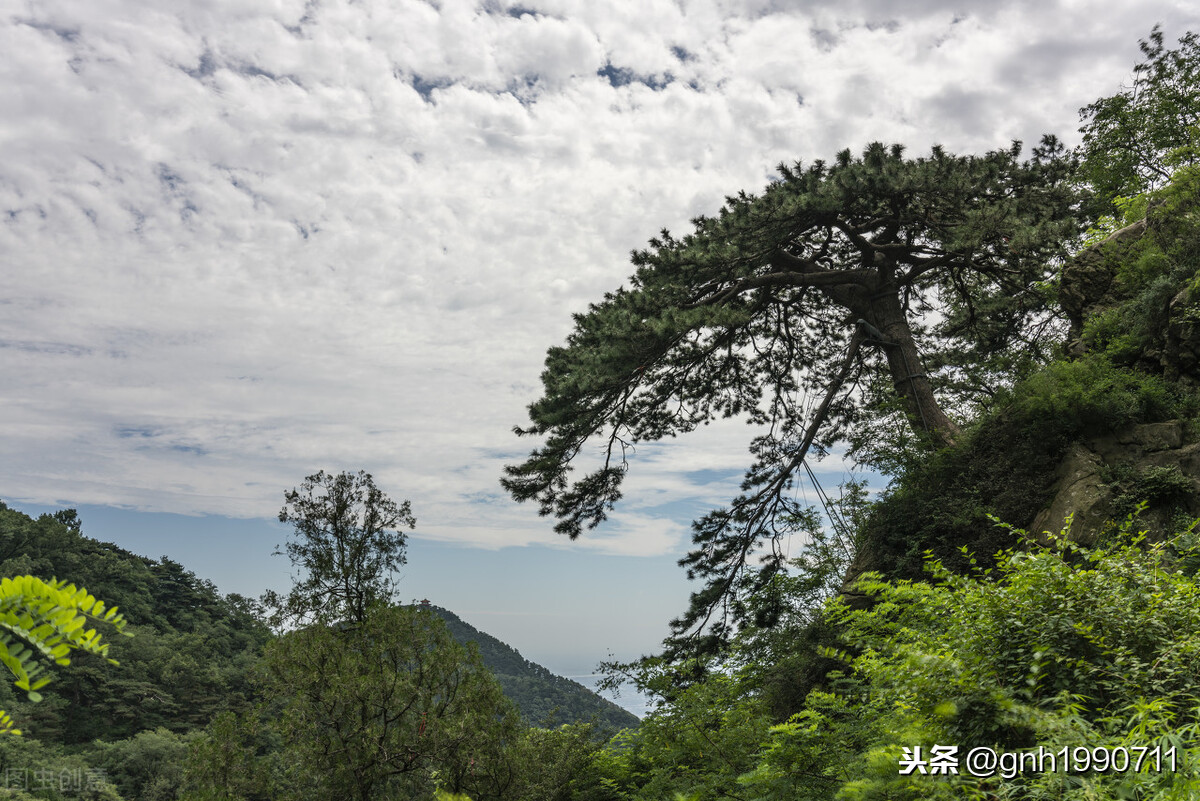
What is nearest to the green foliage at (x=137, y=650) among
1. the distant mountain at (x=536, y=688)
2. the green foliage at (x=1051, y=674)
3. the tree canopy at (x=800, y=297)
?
the distant mountain at (x=536, y=688)

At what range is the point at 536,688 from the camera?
43.1 metres

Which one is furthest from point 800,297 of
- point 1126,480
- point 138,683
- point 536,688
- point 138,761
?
point 138,683

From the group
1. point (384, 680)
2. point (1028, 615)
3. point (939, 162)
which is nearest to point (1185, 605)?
point (1028, 615)

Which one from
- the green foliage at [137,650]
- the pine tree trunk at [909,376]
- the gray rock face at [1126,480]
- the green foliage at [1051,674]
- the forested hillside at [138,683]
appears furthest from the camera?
the green foliage at [137,650]

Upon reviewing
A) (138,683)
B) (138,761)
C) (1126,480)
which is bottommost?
(138,761)

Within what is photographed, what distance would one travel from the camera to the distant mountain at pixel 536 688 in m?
34.8

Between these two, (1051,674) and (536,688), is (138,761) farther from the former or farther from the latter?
(1051,674)

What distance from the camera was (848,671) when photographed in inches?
324

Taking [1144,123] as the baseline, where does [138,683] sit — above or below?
below

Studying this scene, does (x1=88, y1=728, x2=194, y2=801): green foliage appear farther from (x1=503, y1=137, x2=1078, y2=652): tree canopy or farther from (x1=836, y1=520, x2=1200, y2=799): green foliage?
(x1=836, y1=520, x2=1200, y2=799): green foliage

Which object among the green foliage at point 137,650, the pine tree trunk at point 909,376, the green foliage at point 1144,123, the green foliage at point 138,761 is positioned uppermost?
the green foliage at point 1144,123

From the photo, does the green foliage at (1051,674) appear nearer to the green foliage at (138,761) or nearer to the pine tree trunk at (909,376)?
the pine tree trunk at (909,376)

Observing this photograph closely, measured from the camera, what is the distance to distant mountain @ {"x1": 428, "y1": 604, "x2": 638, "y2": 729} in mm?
34781

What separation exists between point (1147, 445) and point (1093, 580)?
5.35 m
